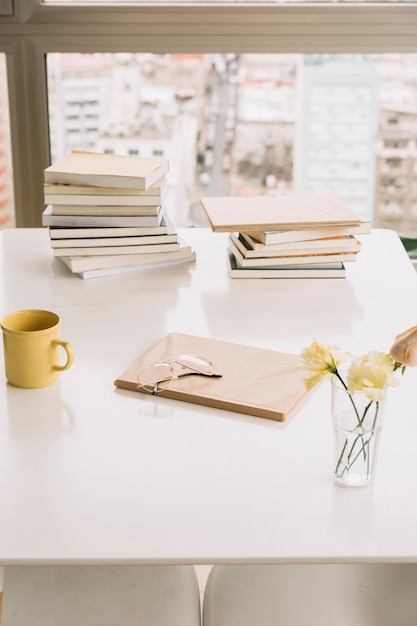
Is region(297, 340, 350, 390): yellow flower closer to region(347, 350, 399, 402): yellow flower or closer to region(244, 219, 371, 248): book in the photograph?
region(347, 350, 399, 402): yellow flower

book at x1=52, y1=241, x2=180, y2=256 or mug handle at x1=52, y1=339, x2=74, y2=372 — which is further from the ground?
book at x1=52, y1=241, x2=180, y2=256

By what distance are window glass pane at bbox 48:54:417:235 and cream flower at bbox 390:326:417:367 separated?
64.3 inches

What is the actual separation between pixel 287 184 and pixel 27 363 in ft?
5.27

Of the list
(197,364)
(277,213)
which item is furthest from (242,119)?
(197,364)

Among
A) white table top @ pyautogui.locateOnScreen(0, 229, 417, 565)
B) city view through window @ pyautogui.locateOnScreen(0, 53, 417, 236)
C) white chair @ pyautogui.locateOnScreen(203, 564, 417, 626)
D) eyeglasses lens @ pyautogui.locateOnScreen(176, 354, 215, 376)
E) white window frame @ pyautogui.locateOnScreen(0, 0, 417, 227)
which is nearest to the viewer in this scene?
white table top @ pyautogui.locateOnScreen(0, 229, 417, 565)

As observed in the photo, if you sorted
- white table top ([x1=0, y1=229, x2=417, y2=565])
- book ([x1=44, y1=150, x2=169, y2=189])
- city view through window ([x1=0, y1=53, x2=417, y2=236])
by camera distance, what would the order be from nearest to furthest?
white table top ([x1=0, y1=229, x2=417, y2=565])
book ([x1=44, y1=150, x2=169, y2=189])
city view through window ([x1=0, y1=53, x2=417, y2=236])

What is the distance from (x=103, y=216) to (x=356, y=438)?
2.74 ft

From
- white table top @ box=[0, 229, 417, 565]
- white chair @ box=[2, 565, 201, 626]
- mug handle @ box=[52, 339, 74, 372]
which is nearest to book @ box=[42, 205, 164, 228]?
white table top @ box=[0, 229, 417, 565]

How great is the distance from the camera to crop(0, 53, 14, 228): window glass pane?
8.14 ft

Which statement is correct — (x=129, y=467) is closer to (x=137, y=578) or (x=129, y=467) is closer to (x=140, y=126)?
(x=137, y=578)

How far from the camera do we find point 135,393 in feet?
4.06

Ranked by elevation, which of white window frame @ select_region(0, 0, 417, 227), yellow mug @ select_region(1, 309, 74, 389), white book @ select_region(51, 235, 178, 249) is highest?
white window frame @ select_region(0, 0, 417, 227)

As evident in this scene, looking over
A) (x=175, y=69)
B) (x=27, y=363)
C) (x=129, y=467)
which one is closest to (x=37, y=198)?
(x=175, y=69)

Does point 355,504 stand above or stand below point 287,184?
below
